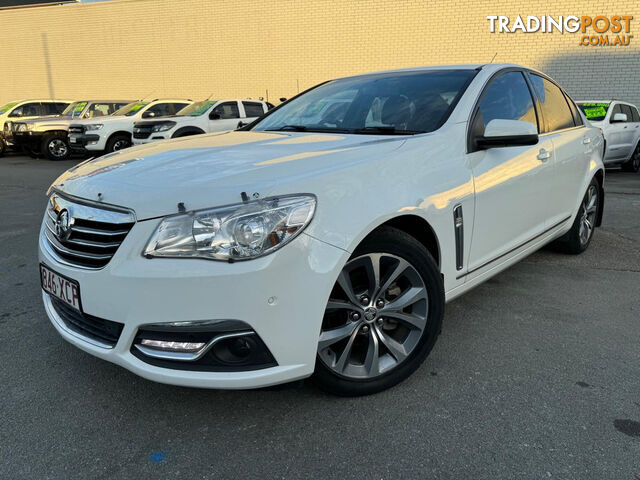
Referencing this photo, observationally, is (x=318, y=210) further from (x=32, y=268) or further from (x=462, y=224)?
(x=32, y=268)

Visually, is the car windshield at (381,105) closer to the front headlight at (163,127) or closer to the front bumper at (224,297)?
the front bumper at (224,297)

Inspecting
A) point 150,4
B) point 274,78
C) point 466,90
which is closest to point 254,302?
point 466,90

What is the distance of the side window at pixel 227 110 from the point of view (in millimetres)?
12656

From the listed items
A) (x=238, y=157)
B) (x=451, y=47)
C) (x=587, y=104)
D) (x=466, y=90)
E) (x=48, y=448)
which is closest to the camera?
(x=48, y=448)

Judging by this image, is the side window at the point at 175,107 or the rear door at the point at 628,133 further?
the side window at the point at 175,107

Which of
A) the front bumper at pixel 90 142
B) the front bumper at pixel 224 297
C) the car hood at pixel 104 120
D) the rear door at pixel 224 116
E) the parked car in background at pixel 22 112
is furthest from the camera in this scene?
the parked car in background at pixel 22 112

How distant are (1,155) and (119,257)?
18.0 metres

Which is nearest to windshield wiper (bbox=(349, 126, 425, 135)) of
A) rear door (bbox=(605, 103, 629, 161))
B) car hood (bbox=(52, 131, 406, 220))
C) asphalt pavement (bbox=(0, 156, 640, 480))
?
car hood (bbox=(52, 131, 406, 220))

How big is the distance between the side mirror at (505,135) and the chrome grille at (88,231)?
6.26 feet

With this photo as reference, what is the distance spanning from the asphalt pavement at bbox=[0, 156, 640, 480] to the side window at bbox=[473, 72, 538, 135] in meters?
1.29

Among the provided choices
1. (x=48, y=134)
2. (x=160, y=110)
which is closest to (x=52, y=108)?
(x=48, y=134)

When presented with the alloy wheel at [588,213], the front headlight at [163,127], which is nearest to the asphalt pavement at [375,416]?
the alloy wheel at [588,213]

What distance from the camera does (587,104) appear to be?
11.0 metres

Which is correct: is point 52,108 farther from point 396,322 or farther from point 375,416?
point 375,416
